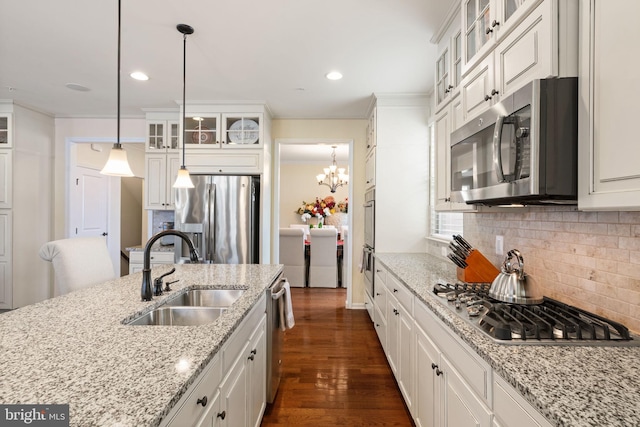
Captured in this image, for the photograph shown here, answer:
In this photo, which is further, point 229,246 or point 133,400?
point 229,246

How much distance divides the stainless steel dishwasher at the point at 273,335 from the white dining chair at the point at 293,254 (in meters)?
3.21

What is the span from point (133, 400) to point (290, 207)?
755 cm

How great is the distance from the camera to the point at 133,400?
71 centimetres

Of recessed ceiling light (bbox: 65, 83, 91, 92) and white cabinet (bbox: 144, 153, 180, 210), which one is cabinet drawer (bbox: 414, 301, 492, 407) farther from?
recessed ceiling light (bbox: 65, 83, 91, 92)

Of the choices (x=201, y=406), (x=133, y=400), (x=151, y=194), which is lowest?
(x=201, y=406)

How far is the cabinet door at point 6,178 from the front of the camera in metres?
3.89

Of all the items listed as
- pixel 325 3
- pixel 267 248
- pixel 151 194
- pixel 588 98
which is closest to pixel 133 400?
pixel 588 98

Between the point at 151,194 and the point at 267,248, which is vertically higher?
the point at 151,194

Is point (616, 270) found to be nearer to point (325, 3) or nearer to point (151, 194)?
point (325, 3)

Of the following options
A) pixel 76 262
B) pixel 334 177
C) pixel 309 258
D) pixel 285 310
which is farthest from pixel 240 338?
pixel 334 177

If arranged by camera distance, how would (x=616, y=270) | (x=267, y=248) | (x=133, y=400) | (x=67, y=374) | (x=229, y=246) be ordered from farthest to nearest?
1. (x=267, y=248)
2. (x=229, y=246)
3. (x=616, y=270)
4. (x=67, y=374)
5. (x=133, y=400)

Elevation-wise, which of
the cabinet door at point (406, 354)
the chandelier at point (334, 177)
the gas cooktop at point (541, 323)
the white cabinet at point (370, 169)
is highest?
the chandelier at point (334, 177)

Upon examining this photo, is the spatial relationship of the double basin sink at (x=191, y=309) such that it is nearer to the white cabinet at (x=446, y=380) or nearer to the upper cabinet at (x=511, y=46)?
the white cabinet at (x=446, y=380)

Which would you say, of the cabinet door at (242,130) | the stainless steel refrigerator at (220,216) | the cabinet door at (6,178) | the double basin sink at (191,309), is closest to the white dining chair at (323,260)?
the stainless steel refrigerator at (220,216)
